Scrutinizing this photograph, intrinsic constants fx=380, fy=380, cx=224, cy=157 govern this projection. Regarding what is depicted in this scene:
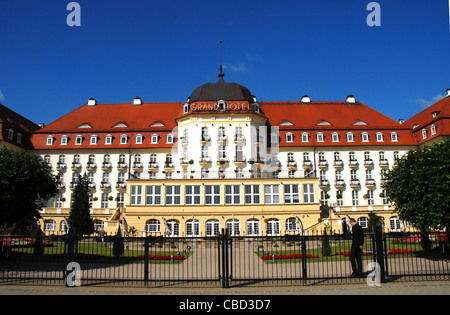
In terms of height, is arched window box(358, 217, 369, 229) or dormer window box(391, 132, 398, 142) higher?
dormer window box(391, 132, 398, 142)

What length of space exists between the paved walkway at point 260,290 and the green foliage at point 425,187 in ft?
25.5

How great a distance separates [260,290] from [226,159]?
109 feet

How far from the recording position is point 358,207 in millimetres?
46000

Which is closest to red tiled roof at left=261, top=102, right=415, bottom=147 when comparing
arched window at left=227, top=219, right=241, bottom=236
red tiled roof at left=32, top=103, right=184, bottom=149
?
arched window at left=227, top=219, right=241, bottom=236

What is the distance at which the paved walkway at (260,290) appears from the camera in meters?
11.5

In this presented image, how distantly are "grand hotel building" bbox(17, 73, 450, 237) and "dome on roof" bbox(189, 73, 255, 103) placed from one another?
0.13m

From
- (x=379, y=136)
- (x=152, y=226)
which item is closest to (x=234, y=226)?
(x=152, y=226)

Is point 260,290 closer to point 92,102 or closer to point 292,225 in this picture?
point 292,225

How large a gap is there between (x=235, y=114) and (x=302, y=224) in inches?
604

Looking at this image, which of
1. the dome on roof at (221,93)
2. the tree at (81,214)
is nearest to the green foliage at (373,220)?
the dome on roof at (221,93)

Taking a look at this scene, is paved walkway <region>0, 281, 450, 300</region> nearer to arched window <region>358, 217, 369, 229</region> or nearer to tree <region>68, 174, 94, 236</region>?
tree <region>68, 174, 94, 236</region>

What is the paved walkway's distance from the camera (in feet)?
37.6

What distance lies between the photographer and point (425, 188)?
2067 cm

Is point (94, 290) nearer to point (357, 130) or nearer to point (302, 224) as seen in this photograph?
point (302, 224)
